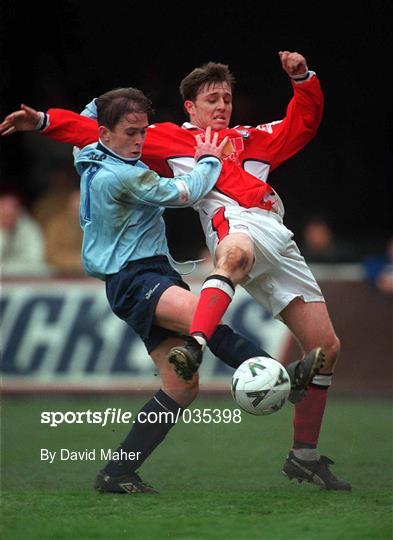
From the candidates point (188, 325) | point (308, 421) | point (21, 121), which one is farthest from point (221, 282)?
point (21, 121)

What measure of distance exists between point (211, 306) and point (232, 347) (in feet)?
1.16

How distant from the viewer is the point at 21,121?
5.59 meters

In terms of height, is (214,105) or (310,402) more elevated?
(214,105)

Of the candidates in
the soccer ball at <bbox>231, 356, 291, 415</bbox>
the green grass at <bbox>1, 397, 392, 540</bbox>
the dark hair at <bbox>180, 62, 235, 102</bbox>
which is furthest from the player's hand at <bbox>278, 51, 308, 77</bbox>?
the green grass at <bbox>1, 397, 392, 540</bbox>

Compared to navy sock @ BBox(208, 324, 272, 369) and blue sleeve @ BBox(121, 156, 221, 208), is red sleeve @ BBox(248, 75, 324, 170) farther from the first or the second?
navy sock @ BBox(208, 324, 272, 369)

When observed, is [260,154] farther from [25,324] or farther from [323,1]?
[25,324]

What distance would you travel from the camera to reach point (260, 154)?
19.2 feet

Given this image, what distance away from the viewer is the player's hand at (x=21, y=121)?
219 inches

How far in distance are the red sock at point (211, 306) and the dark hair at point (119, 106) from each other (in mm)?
919

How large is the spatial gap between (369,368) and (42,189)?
12.2 feet

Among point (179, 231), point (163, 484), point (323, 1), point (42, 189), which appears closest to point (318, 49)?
point (323, 1)
